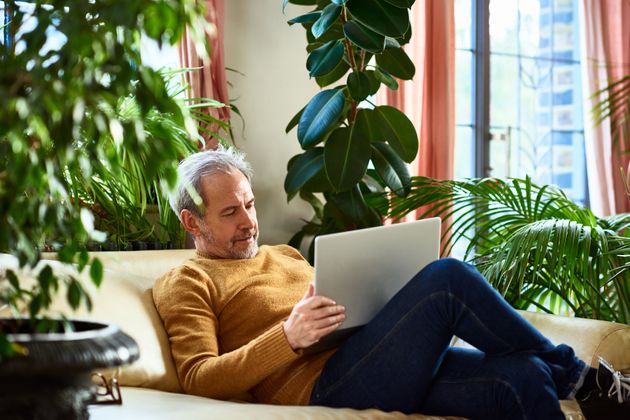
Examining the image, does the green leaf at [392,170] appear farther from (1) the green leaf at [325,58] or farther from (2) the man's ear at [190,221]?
(2) the man's ear at [190,221]

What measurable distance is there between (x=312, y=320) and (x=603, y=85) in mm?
3782

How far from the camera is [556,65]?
18.0ft

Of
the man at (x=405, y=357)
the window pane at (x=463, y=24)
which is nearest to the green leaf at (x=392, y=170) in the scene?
the man at (x=405, y=357)

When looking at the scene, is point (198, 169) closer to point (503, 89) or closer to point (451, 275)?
point (451, 275)

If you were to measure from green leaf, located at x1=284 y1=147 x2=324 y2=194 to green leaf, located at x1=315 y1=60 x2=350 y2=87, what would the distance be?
10.1 inches

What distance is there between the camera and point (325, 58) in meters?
3.13

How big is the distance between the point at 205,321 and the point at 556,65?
12.7 ft

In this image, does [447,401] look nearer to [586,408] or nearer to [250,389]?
[586,408]

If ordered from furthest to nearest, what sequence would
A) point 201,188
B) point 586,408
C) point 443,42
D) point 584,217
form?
point 443,42
point 584,217
point 201,188
point 586,408

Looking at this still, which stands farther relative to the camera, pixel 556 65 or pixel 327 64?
pixel 556 65

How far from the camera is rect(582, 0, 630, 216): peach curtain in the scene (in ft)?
17.1

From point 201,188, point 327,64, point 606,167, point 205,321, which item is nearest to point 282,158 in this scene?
point 327,64

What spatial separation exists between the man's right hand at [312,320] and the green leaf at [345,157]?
1172 millimetres

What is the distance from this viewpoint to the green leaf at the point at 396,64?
337 cm
